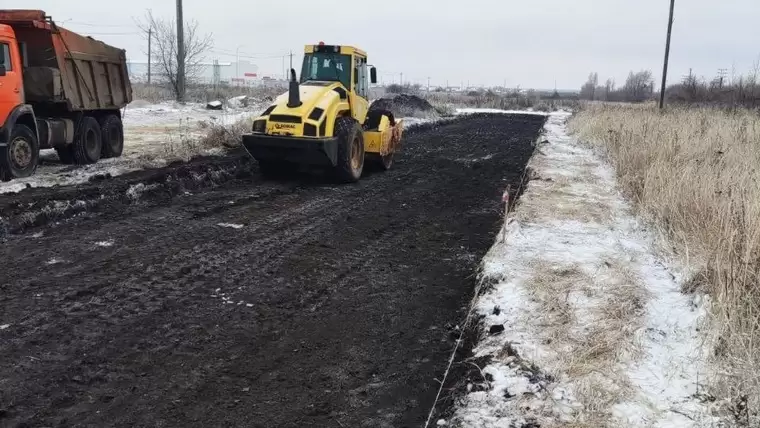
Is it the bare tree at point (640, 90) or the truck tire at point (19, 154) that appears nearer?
the truck tire at point (19, 154)

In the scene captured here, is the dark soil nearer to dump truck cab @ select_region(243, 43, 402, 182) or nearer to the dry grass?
dump truck cab @ select_region(243, 43, 402, 182)

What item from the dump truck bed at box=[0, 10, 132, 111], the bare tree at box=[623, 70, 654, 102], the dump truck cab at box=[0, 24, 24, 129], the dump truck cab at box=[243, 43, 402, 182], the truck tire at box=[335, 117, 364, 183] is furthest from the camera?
the bare tree at box=[623, 70, 654, 102]

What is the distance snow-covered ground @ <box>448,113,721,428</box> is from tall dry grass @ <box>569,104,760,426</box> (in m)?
0.21

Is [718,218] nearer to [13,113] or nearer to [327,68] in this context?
[327,68]

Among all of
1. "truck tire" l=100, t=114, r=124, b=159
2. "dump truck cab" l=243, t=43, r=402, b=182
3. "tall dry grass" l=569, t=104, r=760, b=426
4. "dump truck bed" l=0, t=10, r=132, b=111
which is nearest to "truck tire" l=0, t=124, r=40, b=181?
"dump truck bed" l=0, t=10, r=132, b=111

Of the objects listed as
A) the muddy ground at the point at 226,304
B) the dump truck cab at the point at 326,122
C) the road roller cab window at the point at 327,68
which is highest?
the road roller cab window at the point at 327,68

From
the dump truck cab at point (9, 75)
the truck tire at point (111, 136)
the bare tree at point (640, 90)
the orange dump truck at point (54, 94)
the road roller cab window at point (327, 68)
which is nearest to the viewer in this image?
the dump truck cab at point (9, 75)

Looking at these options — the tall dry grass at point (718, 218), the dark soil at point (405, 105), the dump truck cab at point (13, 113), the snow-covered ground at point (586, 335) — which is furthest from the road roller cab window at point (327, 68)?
the dark soil at point (405, 105)

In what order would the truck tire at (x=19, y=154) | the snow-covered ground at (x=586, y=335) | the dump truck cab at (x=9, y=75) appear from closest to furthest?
the snow-covered ground at (x=586, y=335)
the dump truck cab at (x=9, y=75)
the truck tire at (x=19, y=154)

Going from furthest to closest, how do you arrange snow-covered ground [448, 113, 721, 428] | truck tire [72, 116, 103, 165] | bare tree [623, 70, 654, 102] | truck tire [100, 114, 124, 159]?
bare tree [623, 70, 654, 102], truck tire [100, 114, 124, 159], truck tire [72, 116, 103, 165], snow-covered ground [448, 113, 721, 428]

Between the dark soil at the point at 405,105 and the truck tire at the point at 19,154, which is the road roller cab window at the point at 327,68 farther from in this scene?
the dark soil at the point at 405,105

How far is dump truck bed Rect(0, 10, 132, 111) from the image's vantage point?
1123 centimetres

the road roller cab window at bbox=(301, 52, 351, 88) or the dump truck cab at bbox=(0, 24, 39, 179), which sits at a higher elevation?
the road roller cab window at bbox=(301, 52, 351, 88)

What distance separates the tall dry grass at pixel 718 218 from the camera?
12.1 feet
